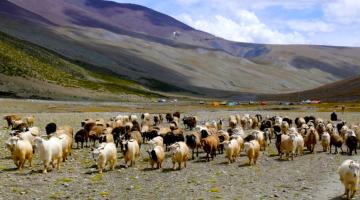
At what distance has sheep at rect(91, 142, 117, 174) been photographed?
78.0ft

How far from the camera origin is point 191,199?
18656 mm

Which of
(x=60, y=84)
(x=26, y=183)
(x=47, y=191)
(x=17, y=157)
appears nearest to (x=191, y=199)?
(x=47, y=191)

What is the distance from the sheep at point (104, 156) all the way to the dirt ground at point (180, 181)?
434mm

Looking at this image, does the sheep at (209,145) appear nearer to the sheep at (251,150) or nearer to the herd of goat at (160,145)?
the herd of goat at (160,145)

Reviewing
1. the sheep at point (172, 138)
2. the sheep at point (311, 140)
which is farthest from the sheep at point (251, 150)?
the sheep at point (311, 140)

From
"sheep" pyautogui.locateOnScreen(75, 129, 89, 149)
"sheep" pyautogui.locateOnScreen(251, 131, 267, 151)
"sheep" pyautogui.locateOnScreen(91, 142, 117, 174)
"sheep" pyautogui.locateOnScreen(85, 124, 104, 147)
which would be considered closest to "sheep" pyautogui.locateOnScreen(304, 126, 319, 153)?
"sheep" pyautogui.locateOnScreen(251, 131, 267, 151)

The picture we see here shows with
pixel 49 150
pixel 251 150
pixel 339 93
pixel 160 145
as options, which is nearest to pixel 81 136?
pixel 160 145

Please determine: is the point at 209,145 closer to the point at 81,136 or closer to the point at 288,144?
the point at 288,144

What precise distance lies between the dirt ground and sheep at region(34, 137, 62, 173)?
52 centimetres

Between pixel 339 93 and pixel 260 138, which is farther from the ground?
pixel 339 93

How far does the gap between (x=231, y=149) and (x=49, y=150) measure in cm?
994

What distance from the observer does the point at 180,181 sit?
72.4 feet

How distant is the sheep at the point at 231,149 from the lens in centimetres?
2762

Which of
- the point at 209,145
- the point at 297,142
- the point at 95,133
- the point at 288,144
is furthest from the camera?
the point at 95,133
